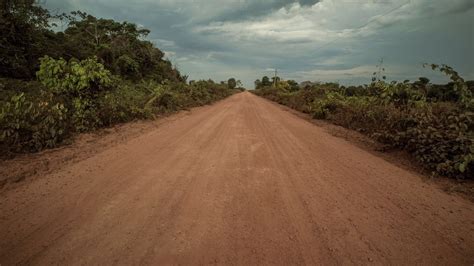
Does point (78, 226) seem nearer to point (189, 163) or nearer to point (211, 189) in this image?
point (211, 189)

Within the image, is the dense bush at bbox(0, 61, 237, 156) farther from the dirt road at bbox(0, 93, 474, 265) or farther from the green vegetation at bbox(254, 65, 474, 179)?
the green vegetation at bbox(254, 65, 474, 179)

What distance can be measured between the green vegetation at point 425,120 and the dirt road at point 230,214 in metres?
0.85

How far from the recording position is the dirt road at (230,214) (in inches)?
96.0

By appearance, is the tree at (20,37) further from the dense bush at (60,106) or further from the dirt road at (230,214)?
the dirt road at (230,214)

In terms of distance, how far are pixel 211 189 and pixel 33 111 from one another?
4518 millimetres

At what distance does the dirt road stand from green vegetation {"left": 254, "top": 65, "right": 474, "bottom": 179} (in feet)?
2.80

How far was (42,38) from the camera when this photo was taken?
41.9 feet

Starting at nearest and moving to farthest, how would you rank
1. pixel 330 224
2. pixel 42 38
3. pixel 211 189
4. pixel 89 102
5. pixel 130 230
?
pixel 130 230
pixel 330 224
pixel 211 189
pixel 89 102
pixel 42 38

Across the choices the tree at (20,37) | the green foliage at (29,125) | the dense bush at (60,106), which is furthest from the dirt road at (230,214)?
the tree at (20,37)

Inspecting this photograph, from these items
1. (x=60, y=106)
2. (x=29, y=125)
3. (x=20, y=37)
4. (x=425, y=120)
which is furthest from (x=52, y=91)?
(x=425, y=120)

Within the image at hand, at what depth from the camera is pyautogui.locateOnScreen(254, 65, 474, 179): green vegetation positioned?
484 centimetres

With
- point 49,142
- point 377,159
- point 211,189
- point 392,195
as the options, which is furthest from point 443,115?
point 49,142

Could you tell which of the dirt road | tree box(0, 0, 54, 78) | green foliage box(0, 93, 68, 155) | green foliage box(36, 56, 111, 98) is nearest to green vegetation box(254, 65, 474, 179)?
the dirt road

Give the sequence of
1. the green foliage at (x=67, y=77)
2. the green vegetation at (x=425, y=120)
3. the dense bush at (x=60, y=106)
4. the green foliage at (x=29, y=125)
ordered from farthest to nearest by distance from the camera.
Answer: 1. the green foliage at (x=67, y=77)
2. the dense bush at (x=60, y=106)
3. the green foliage at (x=29, y=125)
4. the green vegetation at (x=425, y=120)
